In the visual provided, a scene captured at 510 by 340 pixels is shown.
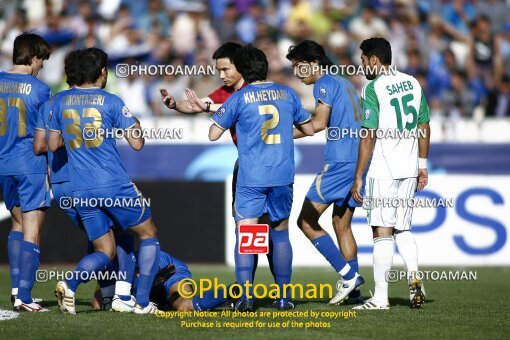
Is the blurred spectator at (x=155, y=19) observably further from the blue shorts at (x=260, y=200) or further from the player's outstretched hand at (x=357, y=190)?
the player's outstretched hand at (x=357, y=190)

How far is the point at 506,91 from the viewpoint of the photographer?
17.5 meters

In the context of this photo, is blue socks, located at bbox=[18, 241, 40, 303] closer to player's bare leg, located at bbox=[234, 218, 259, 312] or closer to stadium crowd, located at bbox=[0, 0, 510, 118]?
player's bare leg, located at bbox=[234, 218, 259, 312]

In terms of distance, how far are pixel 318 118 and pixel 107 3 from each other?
34.2 feet

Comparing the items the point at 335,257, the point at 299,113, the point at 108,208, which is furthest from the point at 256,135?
the point at 335,257

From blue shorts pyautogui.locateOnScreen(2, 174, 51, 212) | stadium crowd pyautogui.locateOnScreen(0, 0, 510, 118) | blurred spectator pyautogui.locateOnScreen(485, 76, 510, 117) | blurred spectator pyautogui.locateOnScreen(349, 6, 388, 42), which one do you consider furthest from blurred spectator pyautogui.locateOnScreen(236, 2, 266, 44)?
blue shorts pyautogui.locateOnScreen(2, 174, 51, 212)

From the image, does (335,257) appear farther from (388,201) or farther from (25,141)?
(25,141)

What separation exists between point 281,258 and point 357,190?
0.99 metres

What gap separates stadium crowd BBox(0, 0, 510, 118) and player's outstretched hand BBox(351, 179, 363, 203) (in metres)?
8.42

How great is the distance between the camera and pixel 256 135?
875 centimetres

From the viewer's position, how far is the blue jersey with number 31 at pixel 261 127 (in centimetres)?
872

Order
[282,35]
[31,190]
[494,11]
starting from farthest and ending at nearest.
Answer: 1. [494,11]
2. [282,35]
3. [31,190]

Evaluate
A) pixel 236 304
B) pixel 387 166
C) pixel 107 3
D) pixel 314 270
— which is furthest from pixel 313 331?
pixel 107 3

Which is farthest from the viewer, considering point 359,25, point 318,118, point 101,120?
point 359,25

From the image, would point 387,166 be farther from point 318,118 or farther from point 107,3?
point 107,3
